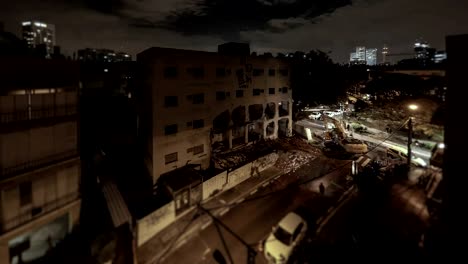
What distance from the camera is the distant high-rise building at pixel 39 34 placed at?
677 inches

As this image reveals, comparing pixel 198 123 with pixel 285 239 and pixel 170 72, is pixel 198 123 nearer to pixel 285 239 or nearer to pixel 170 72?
pixel 170 72

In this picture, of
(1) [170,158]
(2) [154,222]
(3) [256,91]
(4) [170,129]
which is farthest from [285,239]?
(3) [256,91]

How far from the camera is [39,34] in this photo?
684 inches

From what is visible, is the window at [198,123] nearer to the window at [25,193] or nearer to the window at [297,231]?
the window at [25,193]

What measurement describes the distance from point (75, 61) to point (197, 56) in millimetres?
11259

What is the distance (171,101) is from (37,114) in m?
10.3

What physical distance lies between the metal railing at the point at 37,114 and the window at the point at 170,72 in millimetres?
8089

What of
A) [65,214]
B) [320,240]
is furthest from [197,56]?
[320,240]

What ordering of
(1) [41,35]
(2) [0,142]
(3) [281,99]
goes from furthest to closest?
(3) [281,99]
(1) [41,35]
(2) [0,142]

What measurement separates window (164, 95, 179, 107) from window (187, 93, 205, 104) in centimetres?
154

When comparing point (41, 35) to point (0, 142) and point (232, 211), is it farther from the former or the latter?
point (232, 211)

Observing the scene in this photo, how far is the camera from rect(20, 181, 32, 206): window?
14.3m

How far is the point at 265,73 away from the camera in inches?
1293

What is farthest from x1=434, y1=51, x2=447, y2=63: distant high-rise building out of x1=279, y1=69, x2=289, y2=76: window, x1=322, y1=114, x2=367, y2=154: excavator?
x1=279, y1=69, x2=289, y2=76: window
